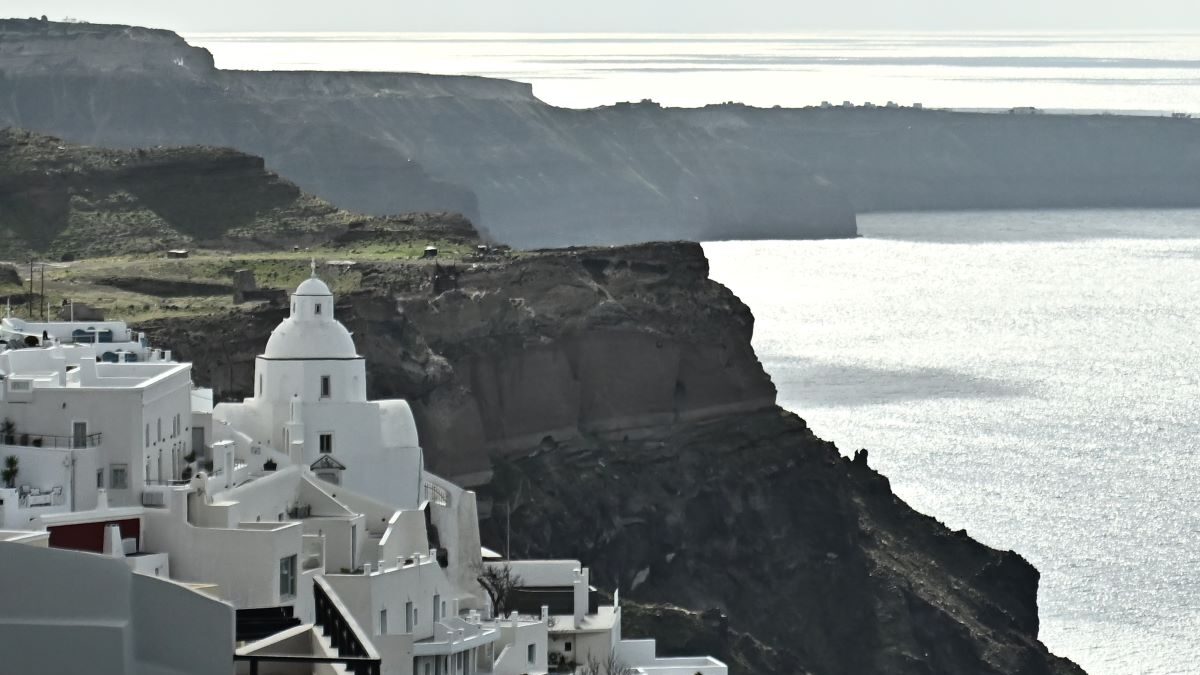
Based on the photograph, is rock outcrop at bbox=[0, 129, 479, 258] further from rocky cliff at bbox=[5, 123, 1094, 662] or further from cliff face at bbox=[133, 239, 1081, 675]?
cliff face at bbox=[133, 239, 1081, 675]

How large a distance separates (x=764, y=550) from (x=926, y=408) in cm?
4530

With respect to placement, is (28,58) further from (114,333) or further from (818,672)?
(114,333)

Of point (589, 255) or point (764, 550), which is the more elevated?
point (589, 255)

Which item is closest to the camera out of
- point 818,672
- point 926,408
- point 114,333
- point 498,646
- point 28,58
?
point 498,646

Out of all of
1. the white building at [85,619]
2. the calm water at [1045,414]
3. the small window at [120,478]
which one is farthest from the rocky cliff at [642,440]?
the white building at [85,619]

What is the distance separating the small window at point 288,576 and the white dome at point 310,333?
36.1 feet

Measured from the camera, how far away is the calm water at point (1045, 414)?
73062 mm

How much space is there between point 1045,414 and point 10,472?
8533 centimetres

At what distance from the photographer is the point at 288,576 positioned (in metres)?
29.7

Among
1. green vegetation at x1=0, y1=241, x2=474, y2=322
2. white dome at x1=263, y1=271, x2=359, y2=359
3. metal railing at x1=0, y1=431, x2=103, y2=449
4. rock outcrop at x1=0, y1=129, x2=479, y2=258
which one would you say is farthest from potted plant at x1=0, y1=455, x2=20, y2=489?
rock outcrop at x1=0, y1=129, x2=479, y2=258

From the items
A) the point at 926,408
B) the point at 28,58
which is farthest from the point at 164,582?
the point at 28,58

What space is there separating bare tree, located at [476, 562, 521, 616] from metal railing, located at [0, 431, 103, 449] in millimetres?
8621

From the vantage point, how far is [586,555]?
206 feet

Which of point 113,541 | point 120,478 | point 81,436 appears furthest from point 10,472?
point 113,541
